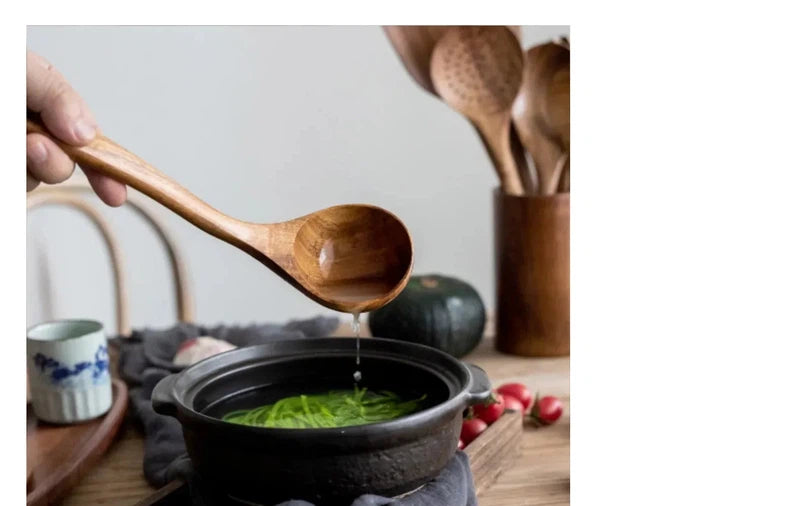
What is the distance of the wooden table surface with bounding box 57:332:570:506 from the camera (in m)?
1.12

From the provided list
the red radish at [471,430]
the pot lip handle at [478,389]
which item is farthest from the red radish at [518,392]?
the pot lip handle at [478,389]

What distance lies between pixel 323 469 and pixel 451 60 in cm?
103

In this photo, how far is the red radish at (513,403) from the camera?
1.30 meters

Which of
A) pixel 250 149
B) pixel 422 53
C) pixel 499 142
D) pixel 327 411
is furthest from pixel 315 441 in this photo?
pixel 250 149

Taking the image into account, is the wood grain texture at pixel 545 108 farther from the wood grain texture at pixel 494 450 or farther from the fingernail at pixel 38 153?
the fingernail at pixel 38 153

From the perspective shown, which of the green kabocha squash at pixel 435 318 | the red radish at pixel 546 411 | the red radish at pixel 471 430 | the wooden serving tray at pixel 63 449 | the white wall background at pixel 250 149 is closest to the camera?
the wooden serving tray at pixel 63 449

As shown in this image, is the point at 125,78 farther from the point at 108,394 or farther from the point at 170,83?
the point at 108,394

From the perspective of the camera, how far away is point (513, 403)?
52.0 inches

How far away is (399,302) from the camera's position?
1.65m

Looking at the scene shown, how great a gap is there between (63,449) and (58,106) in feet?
1.83

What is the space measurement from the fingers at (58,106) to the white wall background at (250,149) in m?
1.55

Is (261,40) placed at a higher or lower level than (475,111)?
higher

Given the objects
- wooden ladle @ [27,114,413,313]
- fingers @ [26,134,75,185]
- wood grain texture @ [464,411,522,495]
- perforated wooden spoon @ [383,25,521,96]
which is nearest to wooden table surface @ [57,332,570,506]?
wood grain texture @ [464,411,522,495]

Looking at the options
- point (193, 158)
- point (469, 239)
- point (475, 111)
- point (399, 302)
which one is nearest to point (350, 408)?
point (399, 302)
